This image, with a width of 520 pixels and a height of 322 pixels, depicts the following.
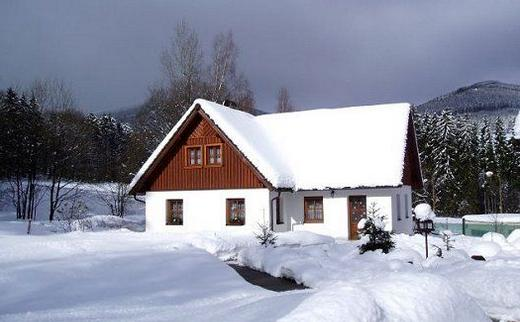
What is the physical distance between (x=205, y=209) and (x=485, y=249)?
40.1ft

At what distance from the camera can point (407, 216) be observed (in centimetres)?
2770

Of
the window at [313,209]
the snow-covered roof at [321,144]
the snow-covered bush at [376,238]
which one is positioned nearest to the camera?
the snow-covered bush at [376,238]

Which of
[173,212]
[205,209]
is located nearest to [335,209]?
[205,209]

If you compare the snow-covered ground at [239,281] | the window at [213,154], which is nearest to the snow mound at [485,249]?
the snow-covered ground at [239,281]

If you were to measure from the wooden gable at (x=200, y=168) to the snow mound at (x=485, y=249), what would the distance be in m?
8.93

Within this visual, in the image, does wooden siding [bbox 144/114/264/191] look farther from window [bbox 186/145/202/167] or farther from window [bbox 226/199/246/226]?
window [bbox 226/199/246/226]

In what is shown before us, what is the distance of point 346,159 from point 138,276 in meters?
14.5

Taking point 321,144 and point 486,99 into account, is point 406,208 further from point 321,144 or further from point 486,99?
point 486,99

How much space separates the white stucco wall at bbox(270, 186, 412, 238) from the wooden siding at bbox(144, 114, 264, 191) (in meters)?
1.85

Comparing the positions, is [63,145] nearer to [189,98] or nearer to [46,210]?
[46,210]

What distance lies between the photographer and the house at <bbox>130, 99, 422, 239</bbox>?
2386 cm

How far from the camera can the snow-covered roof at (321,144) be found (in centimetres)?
2373

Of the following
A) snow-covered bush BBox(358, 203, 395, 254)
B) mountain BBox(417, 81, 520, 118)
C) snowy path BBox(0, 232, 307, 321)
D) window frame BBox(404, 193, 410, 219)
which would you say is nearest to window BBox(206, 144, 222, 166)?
snowy path BBox(0, 232, 307, 321)

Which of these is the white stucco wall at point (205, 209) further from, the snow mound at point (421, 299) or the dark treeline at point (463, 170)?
the dark treeline at point (463, 170)
